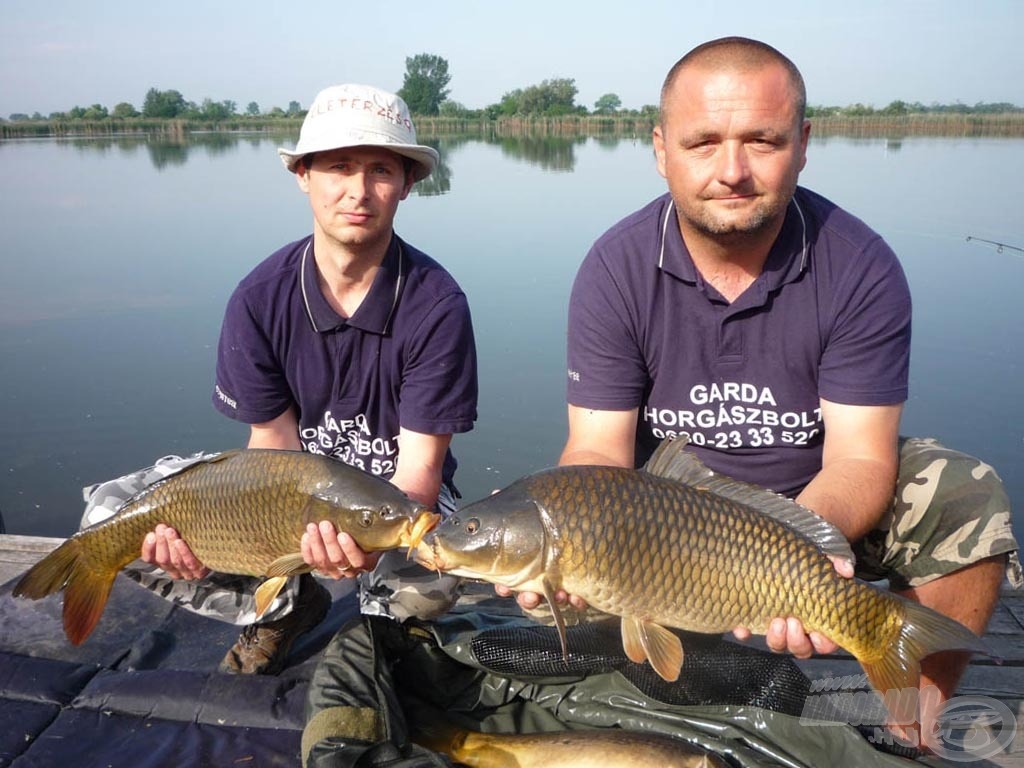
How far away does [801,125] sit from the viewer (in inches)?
85.2

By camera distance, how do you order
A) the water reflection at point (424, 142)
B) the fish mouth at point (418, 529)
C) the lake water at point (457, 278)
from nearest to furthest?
the fish mouth at point (418, 529) → the lake water at point (457, 278) → the water reflection at point (424, 142)

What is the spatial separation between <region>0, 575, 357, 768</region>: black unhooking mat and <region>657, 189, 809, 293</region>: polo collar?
130 centimetres

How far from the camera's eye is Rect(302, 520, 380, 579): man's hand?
191 cm

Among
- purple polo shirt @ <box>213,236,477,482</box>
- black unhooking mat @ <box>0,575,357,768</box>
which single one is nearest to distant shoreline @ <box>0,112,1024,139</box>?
purple polo shirt @ <box>213,236,477,482</box>

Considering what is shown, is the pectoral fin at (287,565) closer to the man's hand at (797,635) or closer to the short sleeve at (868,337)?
the man's hand at (797,635)

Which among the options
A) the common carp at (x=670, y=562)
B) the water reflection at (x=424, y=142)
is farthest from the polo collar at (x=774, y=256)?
the water reflection at (x=424, y=142)

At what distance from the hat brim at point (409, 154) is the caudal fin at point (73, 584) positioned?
1.05 metres

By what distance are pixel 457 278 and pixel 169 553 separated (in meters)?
6.62

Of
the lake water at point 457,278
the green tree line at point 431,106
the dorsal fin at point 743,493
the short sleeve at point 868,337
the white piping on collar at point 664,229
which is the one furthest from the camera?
the green tree line at point 431,106

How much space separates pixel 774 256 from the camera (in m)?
2.21

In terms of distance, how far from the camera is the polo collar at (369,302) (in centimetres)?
231

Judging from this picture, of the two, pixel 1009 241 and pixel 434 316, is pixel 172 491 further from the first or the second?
pixel 1009 241

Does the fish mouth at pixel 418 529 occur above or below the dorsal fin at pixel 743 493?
below

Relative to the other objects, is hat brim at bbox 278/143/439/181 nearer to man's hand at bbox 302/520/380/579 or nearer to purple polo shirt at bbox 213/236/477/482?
purple polo shirt at bbox 213/236/477/482
